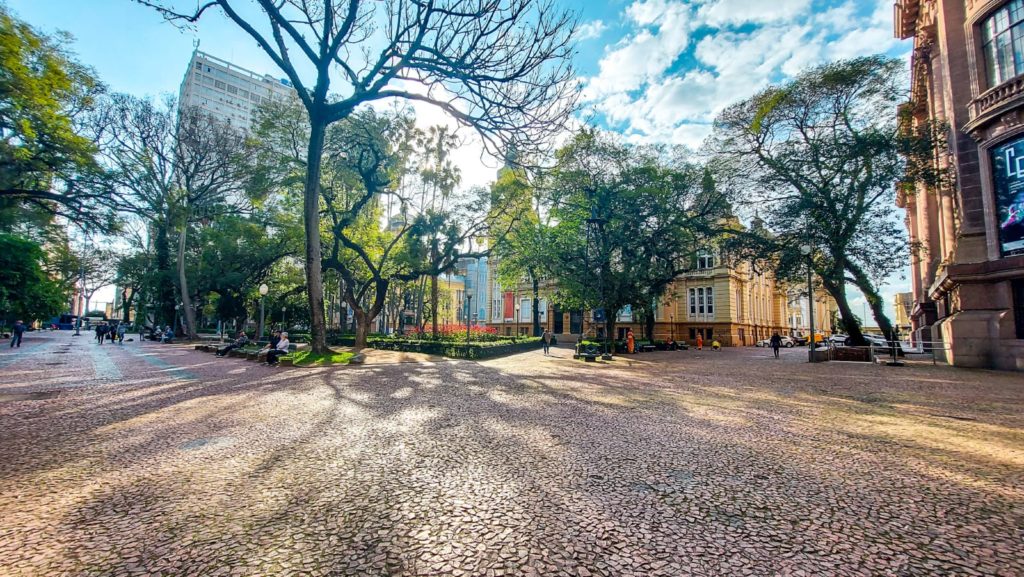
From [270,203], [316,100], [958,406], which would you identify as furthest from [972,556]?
[270,203]

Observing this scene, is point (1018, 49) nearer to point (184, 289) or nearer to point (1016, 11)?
point (1016, 11)

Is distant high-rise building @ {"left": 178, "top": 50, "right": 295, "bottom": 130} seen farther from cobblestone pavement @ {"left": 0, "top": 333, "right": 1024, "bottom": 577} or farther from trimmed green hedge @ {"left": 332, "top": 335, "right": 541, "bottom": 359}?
cobblestone pavement @ {"left": 0, "top": 333, "right": 1024, "bottom": 577}

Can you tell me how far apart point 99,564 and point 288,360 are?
12.6 meters

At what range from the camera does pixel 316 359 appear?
46.5 ft

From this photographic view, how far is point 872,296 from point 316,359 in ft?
83.7

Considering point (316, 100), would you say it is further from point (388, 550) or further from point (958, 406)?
point (958, 406)

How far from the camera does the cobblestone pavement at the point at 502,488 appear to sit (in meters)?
2.33

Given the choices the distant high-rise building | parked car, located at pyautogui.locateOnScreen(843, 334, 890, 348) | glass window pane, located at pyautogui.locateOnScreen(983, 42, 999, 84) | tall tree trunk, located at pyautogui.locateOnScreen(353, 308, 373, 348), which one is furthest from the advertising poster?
the distant high-rise building

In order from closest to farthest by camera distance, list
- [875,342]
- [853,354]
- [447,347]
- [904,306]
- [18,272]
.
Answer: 1. [853,354]
2. [447,347]
3. [875,342]
4. [18,272]
5. [904,306]

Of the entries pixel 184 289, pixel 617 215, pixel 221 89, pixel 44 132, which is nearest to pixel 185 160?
pixel 184 289

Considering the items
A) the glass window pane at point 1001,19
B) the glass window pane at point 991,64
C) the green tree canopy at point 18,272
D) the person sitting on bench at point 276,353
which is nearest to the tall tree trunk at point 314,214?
the person sitting on bench at point 276,353

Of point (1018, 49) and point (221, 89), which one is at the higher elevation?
point (221, 89)

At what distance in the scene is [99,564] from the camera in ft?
7.26

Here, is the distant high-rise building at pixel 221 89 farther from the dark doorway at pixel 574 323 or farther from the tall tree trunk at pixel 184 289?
the dark doorway at pixel 574 323
